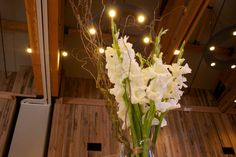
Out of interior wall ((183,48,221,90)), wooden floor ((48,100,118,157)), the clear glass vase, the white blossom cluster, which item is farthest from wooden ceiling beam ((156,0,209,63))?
the clear glass vase

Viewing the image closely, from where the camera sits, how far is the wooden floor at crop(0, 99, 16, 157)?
15.2 ft

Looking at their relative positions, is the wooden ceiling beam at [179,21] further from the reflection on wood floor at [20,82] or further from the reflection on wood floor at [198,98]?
the reflection on wood floor at [20,82]

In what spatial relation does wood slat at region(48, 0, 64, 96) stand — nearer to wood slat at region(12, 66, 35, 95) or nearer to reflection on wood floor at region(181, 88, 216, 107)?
wood slat at region(12, 66, 35, 95)

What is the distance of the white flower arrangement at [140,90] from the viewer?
129cm

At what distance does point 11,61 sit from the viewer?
572cm

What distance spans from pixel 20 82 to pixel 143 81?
4.70 metres

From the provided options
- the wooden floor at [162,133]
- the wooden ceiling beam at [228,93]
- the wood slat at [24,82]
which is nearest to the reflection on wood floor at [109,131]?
the wooden floor at [162,133]

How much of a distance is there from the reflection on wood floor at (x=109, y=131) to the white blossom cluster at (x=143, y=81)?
12.2 feet

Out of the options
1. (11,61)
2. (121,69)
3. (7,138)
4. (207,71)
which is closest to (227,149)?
(207,71)

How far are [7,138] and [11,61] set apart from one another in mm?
1690

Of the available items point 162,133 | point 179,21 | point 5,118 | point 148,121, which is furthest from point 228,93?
point 148,121

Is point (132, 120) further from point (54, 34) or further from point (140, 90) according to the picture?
point (54, 34)

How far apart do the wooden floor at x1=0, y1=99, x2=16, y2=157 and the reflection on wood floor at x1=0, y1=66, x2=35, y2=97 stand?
10.1 inches

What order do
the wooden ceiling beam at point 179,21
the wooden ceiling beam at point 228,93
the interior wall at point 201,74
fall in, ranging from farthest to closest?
the interior wall at point 201,74 → the wooden ceiling beam at point 228,93 → the wooden ceiling beam at point 179,21
